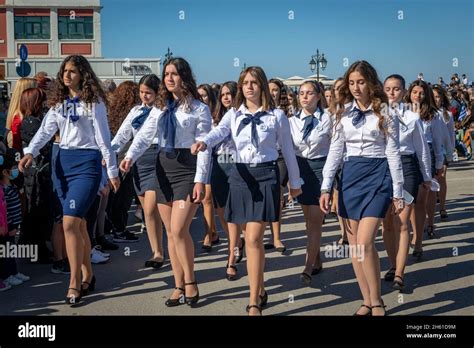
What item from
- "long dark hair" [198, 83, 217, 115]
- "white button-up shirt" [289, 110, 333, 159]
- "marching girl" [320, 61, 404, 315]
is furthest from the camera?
"long dark hair" [198, 83, 217, 115]

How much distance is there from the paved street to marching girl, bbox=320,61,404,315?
54cm

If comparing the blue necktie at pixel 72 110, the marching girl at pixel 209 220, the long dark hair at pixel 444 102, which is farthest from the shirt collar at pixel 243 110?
the long dark hair at pixel 444 102

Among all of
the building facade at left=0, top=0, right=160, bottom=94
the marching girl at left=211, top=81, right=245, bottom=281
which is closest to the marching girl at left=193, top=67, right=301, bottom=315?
the marching girl at left=211, top=81, right=245, bottom=281

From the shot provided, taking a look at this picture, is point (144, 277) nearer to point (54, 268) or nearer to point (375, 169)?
point (54, 268)

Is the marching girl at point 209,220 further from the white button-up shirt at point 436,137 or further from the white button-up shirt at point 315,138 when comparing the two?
the white button-up shirt at point 436,137

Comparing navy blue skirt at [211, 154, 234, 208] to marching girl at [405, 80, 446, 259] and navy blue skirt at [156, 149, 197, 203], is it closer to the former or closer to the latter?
navy blue skirt at [156, 149, 197, 203]

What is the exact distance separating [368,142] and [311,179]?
1.19 m

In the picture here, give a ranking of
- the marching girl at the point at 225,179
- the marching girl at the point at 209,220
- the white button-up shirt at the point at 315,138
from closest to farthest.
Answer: the white button-up shirt at the point at 315,138
the marching girl at the point at 225,179
the marching girl at the point at 209,220

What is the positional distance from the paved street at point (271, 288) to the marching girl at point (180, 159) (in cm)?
37

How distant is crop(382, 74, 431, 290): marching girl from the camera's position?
17.9 ft

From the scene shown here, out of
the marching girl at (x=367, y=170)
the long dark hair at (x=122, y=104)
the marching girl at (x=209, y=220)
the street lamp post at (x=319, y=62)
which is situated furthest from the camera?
the street lamp post at (x=319, y=62)

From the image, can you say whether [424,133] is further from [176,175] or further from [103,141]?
[103,141]

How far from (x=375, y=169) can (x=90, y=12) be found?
4325cm

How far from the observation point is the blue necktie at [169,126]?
16.6 feet
